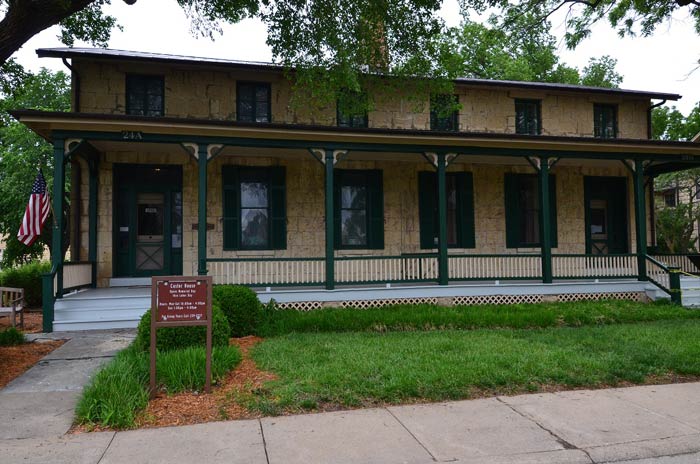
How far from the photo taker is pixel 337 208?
12.9 meters

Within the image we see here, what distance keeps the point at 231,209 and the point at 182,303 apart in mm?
6971

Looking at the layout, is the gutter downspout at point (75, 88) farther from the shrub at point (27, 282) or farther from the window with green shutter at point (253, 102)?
the shrub at point (27, 282)

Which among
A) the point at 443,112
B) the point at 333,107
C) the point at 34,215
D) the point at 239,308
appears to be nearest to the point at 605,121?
Result: the point at 443,112

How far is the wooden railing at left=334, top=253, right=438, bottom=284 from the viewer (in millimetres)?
11336

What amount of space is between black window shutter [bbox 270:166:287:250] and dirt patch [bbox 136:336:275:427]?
6582 millimetres

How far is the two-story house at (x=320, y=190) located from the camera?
1088 centimetres

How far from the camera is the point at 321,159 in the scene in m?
11.2

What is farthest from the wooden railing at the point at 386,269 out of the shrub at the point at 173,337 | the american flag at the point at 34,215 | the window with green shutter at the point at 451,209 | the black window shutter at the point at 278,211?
the american flag at the point at 34,215

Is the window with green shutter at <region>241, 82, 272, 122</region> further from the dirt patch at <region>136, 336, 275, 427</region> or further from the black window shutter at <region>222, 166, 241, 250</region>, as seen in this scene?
the dirt patch at <region>136, 336, 275, 427</region>

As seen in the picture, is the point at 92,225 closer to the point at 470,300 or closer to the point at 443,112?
the point at 443,112

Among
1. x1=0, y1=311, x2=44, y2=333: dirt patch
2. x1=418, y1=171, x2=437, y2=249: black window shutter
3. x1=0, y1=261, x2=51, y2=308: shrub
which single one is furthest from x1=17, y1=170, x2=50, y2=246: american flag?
x1=418, y1=171, x2=437, y2=249: black window shutter

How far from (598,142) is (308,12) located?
807 centimetres

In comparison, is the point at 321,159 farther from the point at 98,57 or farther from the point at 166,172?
the point at 98,57

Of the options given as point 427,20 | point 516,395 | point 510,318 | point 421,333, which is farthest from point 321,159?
point 516,395
